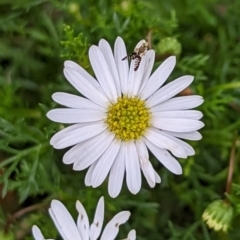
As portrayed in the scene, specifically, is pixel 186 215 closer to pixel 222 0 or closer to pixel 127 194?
pixel 127 194

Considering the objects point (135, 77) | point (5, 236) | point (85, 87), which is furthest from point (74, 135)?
point (5, 236)

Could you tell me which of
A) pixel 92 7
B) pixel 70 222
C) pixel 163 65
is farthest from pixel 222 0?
pixel 70 222

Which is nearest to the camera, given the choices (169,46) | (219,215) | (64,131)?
(64,131)

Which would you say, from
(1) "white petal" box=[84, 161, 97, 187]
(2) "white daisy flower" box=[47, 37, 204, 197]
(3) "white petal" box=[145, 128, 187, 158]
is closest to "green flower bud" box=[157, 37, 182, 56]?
(2) "white daisy flower" box=[47, 37, 204, 197]

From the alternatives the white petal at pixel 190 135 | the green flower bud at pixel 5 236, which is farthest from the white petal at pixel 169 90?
the green flower bud at pixel 5 236

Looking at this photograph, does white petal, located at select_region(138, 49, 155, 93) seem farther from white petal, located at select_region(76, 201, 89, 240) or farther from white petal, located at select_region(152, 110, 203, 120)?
white petal, located at select_region(76, 201, 89, 240)

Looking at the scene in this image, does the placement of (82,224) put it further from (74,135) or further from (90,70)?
(90,70)
